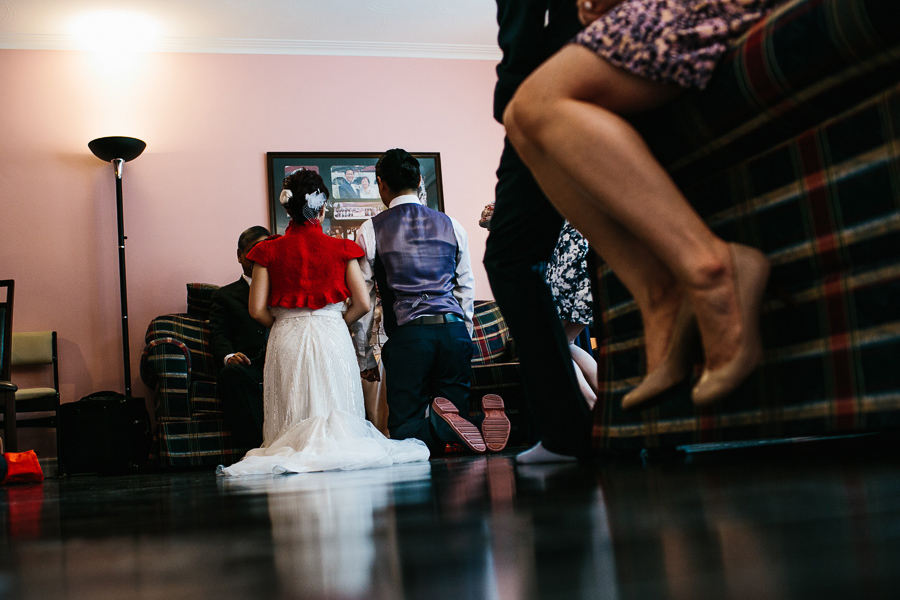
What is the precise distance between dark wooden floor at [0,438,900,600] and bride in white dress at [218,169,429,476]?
239cm

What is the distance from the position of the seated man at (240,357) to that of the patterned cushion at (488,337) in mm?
1298

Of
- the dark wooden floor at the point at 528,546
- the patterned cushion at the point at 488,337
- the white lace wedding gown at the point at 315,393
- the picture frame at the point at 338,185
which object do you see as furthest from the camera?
the picture frame at the point at 338,185

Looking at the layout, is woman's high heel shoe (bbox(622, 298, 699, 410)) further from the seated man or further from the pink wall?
the pink wall

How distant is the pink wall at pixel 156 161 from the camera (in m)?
5.54

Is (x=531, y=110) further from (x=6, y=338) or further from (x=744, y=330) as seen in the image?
(x=6, y=338)

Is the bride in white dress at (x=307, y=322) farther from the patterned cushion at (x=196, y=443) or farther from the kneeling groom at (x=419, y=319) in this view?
Result: the patterned cushion at (x=196, y=443)

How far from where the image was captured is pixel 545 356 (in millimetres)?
1394

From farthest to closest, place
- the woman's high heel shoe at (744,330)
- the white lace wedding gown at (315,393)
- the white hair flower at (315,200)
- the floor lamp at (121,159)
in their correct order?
the floor lamp at (121,159) < the white hair flower at (315,200) < the white lace wedding gown at (315,393) < the woman's high heel shoe at (744,330)

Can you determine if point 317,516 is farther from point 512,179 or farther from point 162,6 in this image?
point 162,6

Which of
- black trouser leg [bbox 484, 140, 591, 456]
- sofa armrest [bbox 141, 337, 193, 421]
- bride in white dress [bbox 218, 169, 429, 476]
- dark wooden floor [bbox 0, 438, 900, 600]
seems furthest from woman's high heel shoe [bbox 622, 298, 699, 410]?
sofa armrest [bbox 141, 337, 193, 421]

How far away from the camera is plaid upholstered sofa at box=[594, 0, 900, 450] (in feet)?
2.66

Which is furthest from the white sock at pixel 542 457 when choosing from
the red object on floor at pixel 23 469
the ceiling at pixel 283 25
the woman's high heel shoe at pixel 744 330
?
the ceiling at pixel 283 25

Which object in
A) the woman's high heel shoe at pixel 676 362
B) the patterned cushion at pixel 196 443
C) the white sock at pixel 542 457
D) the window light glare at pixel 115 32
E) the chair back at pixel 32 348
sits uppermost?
the window light glare at pixel 115 32

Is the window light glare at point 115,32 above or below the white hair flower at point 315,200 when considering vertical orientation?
above
